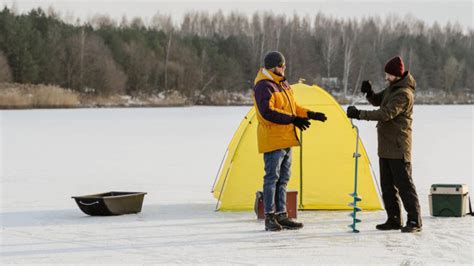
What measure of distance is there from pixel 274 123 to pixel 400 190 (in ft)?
4.42

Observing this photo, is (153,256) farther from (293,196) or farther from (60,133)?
(60,133)

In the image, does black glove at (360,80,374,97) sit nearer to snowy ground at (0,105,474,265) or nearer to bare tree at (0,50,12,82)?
snowy ground at (0,105,474,265)

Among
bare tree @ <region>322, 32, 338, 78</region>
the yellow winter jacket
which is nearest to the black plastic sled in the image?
the yellow winter jacket

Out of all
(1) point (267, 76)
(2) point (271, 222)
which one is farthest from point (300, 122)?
(2) point (271, 222)

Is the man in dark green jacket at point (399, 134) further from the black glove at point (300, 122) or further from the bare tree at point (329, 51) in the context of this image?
the bare tree at point (329, 51)

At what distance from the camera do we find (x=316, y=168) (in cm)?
877

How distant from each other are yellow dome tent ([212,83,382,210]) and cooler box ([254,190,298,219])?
0.67 m

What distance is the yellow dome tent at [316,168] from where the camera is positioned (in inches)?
342

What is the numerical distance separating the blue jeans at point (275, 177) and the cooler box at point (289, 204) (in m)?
0.46

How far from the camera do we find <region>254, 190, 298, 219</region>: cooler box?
Answer: 791 cm

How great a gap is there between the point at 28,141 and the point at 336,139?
1115 centimetres

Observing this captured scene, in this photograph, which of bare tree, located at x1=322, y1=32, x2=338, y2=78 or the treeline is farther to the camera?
bare tree, located at x1=322, y1=32, x2=338, y2=78

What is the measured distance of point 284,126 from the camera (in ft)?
23.7

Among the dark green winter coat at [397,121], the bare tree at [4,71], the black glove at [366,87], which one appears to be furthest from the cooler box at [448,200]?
the bare tree at [4,71]
